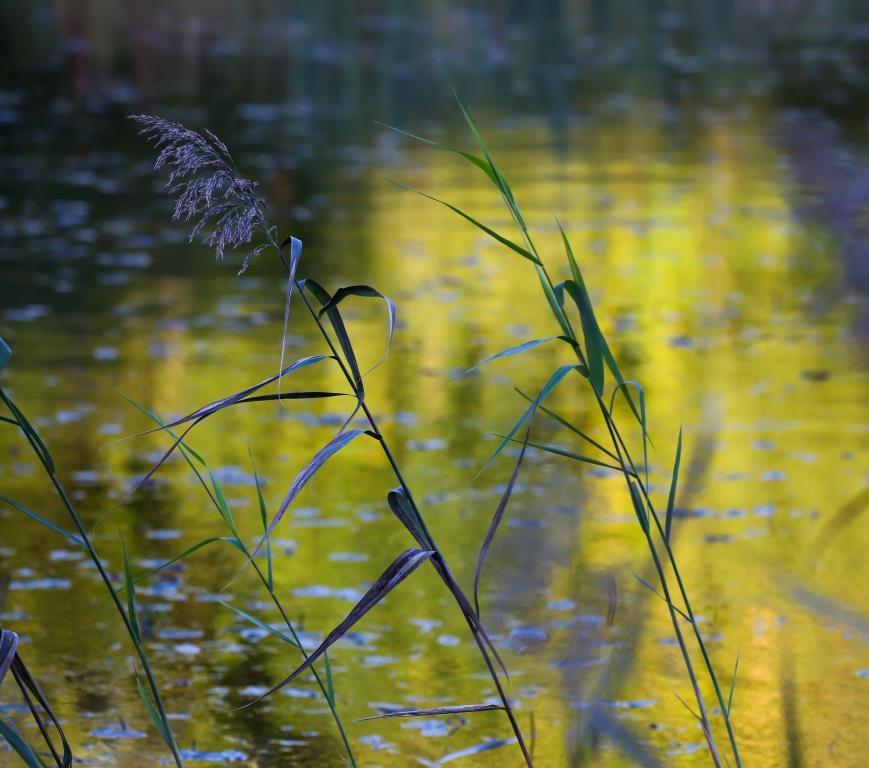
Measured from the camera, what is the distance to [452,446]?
26.9ft

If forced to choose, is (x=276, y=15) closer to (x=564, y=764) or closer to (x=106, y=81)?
(x=106, y=81)

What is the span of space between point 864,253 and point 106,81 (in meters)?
15.8

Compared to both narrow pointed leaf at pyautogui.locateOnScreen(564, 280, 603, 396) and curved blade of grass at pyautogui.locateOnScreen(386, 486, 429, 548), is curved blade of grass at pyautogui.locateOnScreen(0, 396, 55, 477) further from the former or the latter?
narrow pointed leaf at pyautogui.locateOnScreen(564, 280, 603, 396)

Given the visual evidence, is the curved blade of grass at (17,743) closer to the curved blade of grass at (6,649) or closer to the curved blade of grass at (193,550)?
the curved blade of grass at (6,649)

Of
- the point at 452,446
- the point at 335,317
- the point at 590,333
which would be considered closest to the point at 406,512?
the point at 335,317

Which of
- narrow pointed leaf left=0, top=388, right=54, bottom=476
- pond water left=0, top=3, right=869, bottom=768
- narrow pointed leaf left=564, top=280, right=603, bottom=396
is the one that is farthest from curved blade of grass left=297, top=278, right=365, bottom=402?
pond water left=0, top=3, right=869, bottom=768

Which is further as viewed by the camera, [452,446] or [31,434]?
[452,446]

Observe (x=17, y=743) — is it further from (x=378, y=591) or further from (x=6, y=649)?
(x=378, y=591)

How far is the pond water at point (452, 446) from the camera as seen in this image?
5.27 meters

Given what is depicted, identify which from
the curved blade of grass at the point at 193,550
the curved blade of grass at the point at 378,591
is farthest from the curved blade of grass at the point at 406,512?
the curved blade of grass at the point at 193,550

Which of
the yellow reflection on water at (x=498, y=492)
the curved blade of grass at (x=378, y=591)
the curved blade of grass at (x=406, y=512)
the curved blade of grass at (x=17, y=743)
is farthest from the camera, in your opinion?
the yellow reflection on water at (x=498, y=492)

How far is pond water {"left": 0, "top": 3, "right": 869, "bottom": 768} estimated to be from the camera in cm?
527

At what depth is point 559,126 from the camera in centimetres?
2158

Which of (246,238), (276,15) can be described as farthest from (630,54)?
(246,238)
